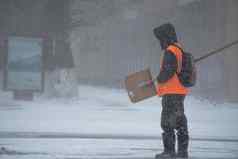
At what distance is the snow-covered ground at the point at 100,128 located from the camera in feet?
29.5

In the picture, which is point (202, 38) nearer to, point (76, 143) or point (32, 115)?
point (32, 115)

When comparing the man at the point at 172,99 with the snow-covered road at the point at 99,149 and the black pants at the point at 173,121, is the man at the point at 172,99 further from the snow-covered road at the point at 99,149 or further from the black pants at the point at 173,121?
the snow-covered road at the point at 99,149

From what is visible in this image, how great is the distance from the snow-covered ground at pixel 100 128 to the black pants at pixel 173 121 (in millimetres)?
609

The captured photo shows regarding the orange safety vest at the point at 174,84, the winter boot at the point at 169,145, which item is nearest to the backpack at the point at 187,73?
the orange safety vest at the point at 174,84

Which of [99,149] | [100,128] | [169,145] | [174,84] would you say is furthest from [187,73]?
[100,128]

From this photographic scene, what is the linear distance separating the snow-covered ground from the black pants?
0.61 meters

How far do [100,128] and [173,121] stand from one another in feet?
11.7

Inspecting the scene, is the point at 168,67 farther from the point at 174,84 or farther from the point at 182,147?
the point at 182,147

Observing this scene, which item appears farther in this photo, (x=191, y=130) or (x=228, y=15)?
(x=228, y=15)

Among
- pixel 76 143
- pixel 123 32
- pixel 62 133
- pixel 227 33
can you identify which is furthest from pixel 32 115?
pixel 123 32

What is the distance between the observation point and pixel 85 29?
2067cm

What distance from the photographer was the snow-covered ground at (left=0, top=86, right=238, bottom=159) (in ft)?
29.5

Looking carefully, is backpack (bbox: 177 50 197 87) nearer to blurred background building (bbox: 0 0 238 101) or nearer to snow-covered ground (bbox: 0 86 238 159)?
snow-covered ground (bbox: 0 86 238 159)

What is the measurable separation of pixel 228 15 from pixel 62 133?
910cm
